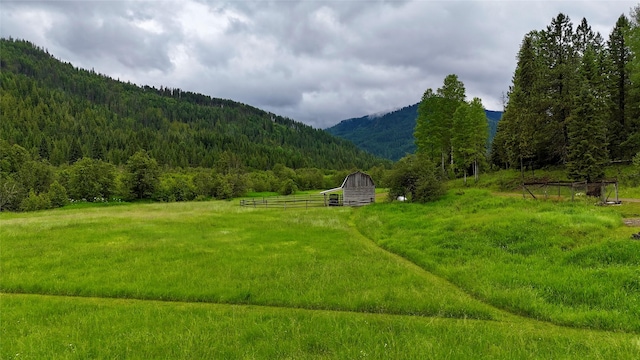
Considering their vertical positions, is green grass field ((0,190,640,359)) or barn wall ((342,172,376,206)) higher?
barn wall ((342,172,376,206))

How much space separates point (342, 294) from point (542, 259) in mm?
9677

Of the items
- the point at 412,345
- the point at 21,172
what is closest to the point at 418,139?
the point at 412,345

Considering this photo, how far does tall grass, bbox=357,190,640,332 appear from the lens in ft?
33.7

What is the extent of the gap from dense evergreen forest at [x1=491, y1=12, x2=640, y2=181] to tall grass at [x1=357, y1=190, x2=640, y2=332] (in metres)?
16.3

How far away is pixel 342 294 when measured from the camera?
39.9ft

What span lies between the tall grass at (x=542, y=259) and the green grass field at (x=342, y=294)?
68mm

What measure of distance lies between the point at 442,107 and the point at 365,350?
53046mm

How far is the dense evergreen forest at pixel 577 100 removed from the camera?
1414 inches

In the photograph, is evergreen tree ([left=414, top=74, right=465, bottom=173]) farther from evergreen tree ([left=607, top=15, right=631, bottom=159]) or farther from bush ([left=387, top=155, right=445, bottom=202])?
evergreen tree ([left=607, top=15, right=631, bottom=159])

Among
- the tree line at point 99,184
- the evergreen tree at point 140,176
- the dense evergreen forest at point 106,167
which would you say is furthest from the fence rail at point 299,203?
the evergreen tree at point 140,176

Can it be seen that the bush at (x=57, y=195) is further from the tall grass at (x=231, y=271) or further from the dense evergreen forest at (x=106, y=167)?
the tall grass at (x=231, y=271)

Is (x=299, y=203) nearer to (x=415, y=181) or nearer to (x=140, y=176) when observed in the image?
(x=415, y=181)

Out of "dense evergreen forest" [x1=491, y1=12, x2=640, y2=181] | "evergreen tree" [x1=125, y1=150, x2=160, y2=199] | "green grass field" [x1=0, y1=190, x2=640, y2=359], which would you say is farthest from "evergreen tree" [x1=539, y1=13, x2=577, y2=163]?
"evergreen tree" [x1=125, y1=150, x2=160, y2=199]

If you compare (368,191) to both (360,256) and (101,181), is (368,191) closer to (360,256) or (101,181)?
(360,256)
